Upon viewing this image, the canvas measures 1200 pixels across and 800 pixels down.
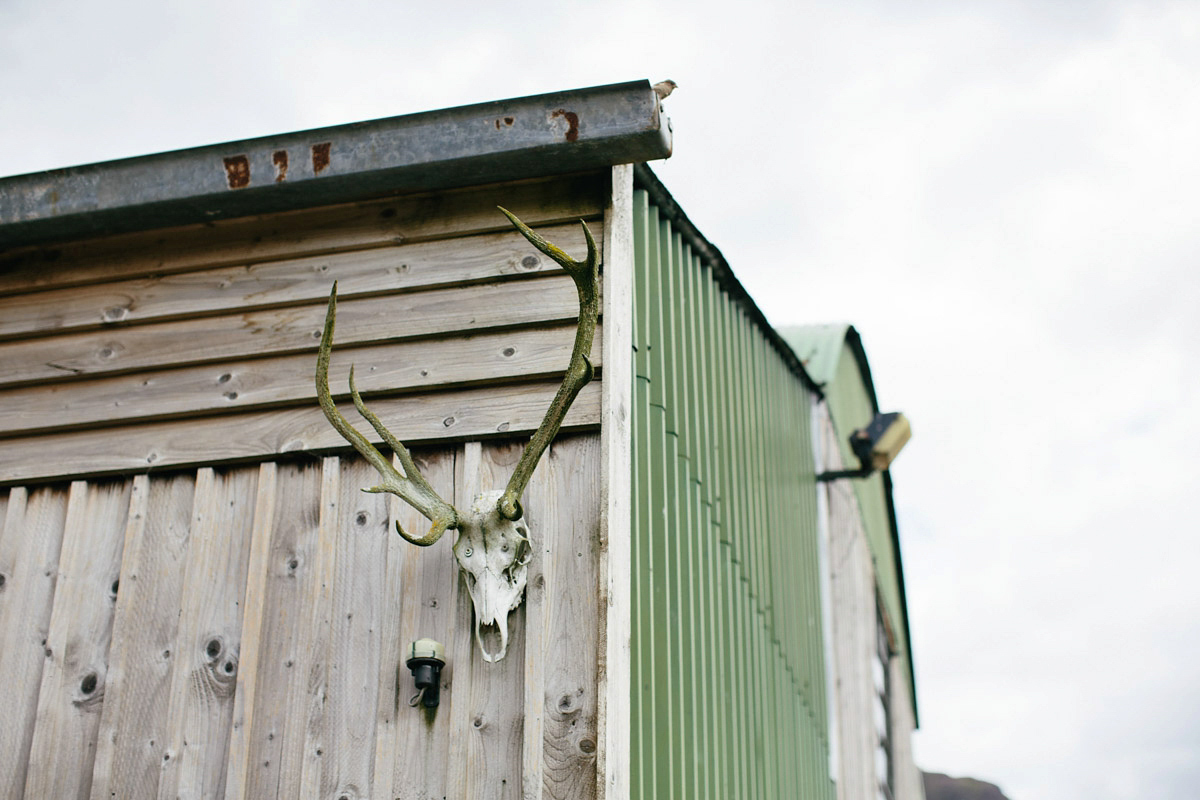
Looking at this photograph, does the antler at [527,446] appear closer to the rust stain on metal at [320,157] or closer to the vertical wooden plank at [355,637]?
the vertical wooden plank at [355,637]

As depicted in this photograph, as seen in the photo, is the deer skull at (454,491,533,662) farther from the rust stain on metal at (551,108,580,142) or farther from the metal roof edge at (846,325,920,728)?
the metal roof edge at (846,325,920,728)

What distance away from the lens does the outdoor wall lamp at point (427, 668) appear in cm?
444

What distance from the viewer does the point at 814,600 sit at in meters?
8.22

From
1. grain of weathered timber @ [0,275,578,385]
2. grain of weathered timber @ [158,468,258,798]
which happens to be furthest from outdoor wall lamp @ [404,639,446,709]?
grain of weathered timber @ [0,275,578,385]

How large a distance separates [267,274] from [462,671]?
200 centimetres

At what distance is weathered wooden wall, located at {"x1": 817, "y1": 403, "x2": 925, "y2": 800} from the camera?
29.3 feet

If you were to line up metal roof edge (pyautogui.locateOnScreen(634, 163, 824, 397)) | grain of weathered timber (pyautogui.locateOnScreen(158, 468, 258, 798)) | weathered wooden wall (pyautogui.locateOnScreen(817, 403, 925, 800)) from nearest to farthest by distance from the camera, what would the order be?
1. grain of weathered timber (pyautogui.locateOnScreen(158, 468, 258, 798))
2. metal roof edge (pyautogui.locateOnScreen(634, 163, 824, 397))
3. weathered wooden wall (pyautogui.locateOnScreen(817, 403, 925, 800))

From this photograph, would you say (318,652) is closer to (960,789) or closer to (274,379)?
(274,379)

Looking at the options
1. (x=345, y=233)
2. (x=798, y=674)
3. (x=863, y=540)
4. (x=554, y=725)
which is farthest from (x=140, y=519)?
(x=863, y=540)

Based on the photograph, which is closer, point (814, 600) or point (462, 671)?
point (462, 671)

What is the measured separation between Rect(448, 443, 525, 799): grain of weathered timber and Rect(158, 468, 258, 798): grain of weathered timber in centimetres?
91

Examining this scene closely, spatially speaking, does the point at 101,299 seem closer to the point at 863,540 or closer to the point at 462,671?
the point at 462,671

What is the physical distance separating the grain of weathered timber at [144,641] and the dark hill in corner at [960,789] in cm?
1843

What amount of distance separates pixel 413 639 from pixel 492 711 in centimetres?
42
